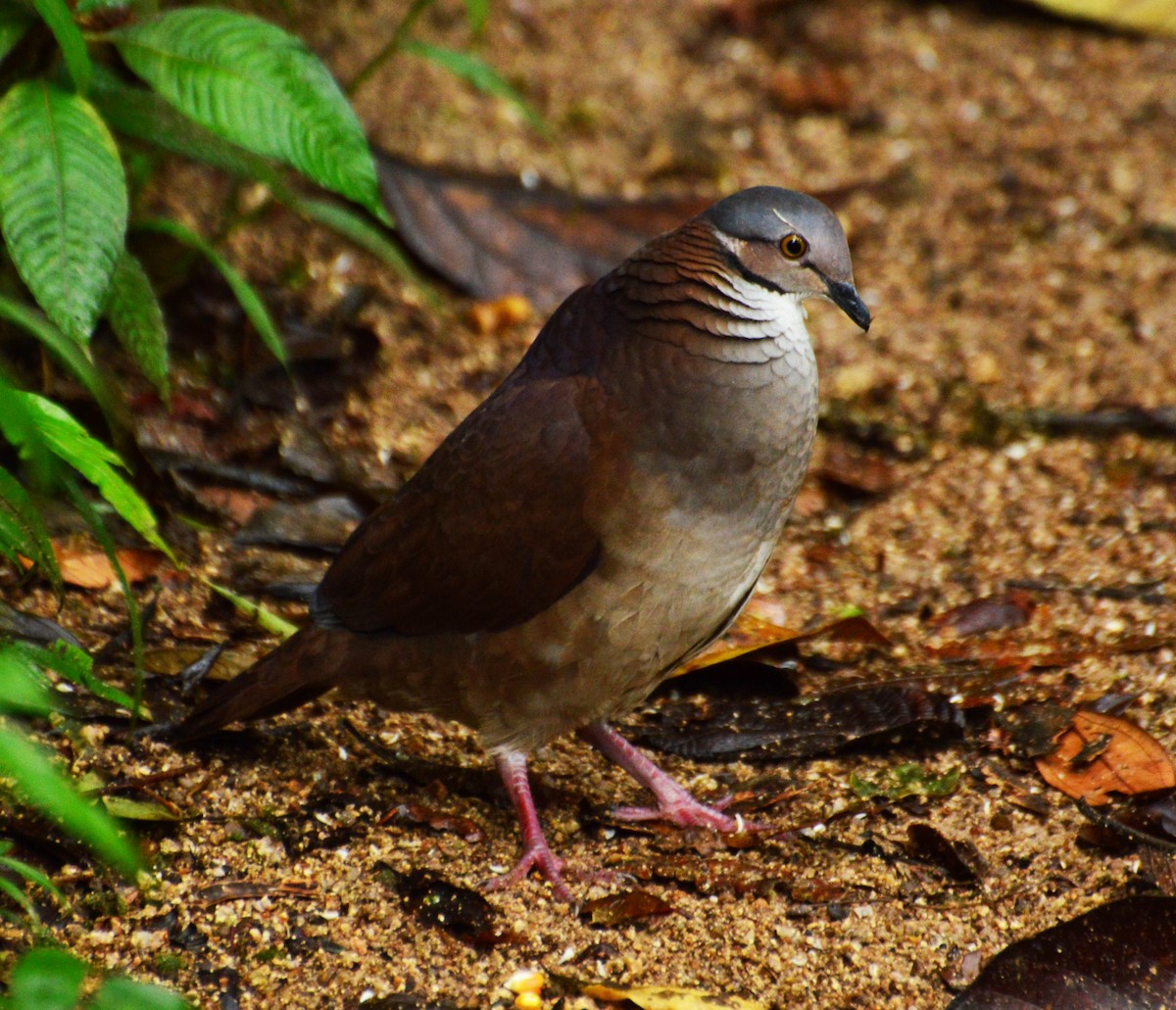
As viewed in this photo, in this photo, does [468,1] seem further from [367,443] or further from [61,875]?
[61,875]

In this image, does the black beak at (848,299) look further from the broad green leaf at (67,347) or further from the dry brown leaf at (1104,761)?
the broad green leaf at (67,347)

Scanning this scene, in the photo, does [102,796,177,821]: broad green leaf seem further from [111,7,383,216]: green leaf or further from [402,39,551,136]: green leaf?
[402,39,551,136]: green leaf

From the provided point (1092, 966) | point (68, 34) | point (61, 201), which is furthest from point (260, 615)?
point (1092, 966)

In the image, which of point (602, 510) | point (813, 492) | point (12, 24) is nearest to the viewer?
point (602, 510)

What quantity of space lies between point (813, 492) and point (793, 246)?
5.72 feet

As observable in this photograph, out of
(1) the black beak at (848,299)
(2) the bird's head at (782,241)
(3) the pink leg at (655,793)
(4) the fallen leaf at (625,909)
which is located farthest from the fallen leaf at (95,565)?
(1) the black beak at (848,299)

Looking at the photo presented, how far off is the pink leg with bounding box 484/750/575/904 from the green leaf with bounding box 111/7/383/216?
129 centimetres

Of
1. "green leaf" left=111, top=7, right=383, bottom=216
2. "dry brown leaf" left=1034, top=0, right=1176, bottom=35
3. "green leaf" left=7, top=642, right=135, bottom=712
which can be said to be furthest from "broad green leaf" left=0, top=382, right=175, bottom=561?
"dry brown leaf" left=1034, top=0, right=1176, bottom=35

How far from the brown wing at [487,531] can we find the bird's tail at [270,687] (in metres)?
0.10

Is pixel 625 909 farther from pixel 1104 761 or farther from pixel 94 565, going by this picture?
pixel 94 565

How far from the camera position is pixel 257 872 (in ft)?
10.2

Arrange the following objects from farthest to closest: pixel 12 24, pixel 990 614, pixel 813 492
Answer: pixel 813 492
pixel 990 614
pixel 12 24

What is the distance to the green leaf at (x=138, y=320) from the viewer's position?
12.3 ft

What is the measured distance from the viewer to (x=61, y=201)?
3254mm
